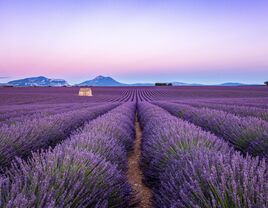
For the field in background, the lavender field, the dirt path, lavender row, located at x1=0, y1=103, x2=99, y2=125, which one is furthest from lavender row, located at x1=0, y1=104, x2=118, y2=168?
the field in background

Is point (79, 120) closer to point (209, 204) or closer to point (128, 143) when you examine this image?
point (128, 143)

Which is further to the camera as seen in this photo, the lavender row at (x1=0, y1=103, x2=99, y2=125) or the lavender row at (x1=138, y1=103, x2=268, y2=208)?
the lavender row at (x1=0, y1=103, x2=99, y2=125)

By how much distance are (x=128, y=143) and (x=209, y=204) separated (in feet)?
11.4

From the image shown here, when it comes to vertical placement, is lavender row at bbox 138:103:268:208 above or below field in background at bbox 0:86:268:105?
above

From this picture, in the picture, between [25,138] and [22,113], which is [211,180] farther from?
[22,113]

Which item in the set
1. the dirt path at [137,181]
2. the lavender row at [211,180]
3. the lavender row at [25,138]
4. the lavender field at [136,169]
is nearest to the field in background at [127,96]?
the dirt path at [137,181]

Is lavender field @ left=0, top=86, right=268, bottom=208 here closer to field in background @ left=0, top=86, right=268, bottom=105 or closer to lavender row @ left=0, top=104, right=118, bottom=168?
lavender row @ left=0, top=104, right=118, bottom=168

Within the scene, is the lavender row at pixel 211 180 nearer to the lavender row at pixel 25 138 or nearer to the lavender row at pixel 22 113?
the lavender row at pixel 25 138

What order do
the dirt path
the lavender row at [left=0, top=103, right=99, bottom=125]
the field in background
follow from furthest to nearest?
the field in background → the lavender row at [left=0, top=103, right=99, bottom=125] → the dirt path

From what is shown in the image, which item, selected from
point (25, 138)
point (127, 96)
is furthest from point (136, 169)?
point (127, 96)

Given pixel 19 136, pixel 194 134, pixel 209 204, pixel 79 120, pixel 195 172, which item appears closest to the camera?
pixel 209 204

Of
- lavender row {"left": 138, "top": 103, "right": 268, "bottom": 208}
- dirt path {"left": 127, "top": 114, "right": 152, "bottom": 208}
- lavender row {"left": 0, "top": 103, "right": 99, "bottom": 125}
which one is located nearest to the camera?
lavender row {"left": 138, "top": 103, "right": 268, "bottom": 208}

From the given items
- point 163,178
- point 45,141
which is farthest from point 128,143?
point 163,178

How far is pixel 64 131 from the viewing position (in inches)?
214
